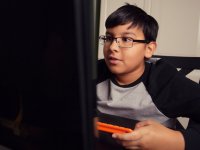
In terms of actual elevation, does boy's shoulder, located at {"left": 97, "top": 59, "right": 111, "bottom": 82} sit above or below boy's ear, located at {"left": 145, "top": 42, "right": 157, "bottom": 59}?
below

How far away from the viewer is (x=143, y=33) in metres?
0.87

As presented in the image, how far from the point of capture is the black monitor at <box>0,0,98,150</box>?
208 millimetres

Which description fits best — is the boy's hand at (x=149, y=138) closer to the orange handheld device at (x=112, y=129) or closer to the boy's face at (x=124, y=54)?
the orange handheld device at (x=112, y=129)

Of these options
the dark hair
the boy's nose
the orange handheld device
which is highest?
the dark hair

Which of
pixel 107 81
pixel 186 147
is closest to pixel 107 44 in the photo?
pixel 107 81

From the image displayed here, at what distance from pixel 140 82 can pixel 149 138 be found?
1.30 feet

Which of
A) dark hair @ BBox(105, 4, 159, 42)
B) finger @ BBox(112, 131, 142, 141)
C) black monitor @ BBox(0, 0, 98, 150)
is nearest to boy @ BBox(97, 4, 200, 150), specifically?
dark hair @ BBox(105, 4, 159, 42)

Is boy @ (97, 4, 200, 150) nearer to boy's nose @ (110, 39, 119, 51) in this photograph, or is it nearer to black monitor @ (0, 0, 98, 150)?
boy's nose @ (110, 39, 119, 51)

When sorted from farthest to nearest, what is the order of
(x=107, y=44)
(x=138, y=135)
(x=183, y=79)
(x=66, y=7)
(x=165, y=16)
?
1. (x=165, y=16)
2. (x=107, y=44)
3. (x=183, y=79)
4. (x=138, y=135)
5. (x=66, y=7)

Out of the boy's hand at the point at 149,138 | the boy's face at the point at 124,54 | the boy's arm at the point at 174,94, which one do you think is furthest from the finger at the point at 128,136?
the boy's face at the point at 124,54

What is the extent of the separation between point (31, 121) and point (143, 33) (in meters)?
0.66

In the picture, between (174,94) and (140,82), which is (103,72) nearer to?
(140,82)

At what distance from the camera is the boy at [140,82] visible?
66 cm

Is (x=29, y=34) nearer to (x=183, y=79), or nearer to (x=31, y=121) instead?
(x=31, y=121)
